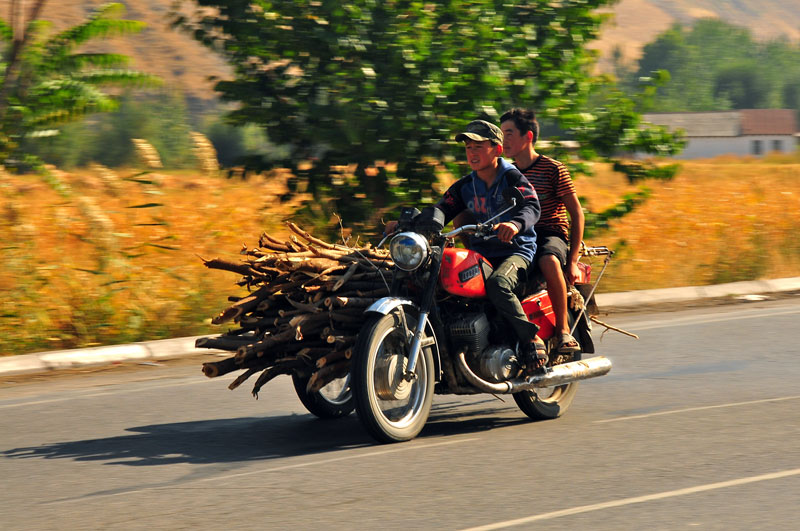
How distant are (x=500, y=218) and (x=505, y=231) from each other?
0.46 metres

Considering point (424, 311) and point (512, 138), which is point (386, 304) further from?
point (512, 138)

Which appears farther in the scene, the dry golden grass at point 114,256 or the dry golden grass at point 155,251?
the dry golden grass at point 155,251

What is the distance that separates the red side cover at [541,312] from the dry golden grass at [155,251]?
16.2 feet

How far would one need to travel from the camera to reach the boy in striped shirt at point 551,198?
8.17 metres

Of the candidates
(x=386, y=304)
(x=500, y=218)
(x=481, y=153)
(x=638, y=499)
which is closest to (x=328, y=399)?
(x=386, y=304)

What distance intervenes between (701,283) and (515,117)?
8501 millimetres

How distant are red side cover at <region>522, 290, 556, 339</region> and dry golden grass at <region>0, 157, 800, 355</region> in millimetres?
4952

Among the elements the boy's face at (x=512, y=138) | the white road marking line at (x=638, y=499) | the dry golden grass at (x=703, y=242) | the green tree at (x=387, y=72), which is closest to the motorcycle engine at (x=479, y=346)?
the boy's face at (x=512, y=138)

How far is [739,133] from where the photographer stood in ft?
374

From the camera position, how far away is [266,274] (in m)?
7.77

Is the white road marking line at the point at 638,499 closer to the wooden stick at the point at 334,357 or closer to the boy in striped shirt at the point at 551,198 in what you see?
the wooden stick at the point at 334,357

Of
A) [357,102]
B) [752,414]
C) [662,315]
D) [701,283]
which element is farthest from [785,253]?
[752,414]

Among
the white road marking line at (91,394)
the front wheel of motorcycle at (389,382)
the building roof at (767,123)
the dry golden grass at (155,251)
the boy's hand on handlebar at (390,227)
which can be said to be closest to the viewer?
the front wheel of motorcycle at (389,382)

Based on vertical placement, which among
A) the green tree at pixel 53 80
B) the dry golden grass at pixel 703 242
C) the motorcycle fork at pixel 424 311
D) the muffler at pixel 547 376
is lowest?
the dry golden grass at pixel 703 242
